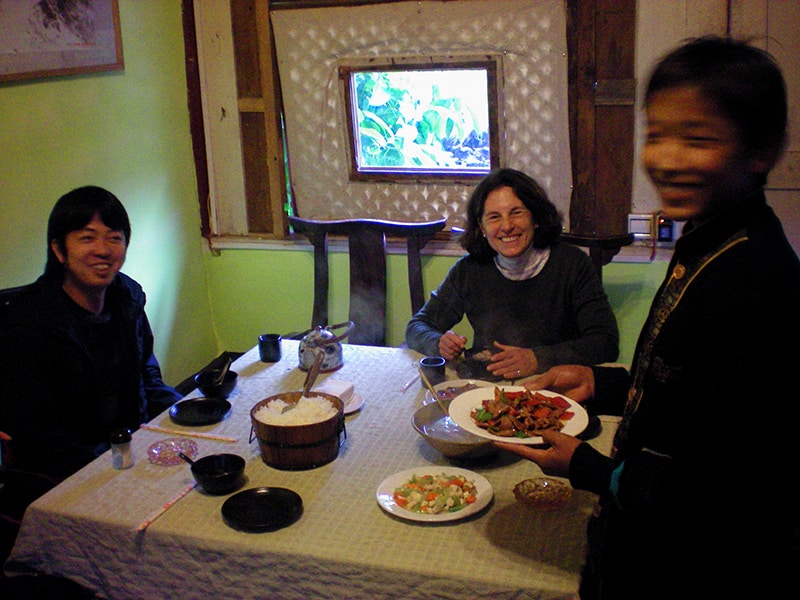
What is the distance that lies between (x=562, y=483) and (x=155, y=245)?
2.77 meters

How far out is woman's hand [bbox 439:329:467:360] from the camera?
2.27 metres

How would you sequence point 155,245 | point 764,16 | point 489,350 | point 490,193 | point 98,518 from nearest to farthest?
point 98,518 < point 489,350 < point 490,193 < point 764,16 < point 155,245

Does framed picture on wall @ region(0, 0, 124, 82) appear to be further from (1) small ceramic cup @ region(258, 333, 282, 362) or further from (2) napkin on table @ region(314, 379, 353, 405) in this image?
(2) napkin on table @ region(314, 379, 353, 405)

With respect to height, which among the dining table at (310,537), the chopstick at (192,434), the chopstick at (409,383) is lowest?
the dining table at (310,537)

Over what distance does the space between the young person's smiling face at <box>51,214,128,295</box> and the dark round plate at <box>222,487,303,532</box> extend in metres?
0.93

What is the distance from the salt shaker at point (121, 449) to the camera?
1.67 m

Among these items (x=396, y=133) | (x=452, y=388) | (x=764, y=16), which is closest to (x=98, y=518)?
(x=452, y=388)

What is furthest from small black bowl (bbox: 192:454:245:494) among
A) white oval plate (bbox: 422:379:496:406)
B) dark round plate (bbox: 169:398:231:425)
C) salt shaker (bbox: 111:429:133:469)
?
white oval plate (bbox: 422:379:496:406)

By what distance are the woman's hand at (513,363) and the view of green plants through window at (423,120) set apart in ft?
5.66

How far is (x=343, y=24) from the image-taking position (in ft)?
12.1

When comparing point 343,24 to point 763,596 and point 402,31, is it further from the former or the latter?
point 763,596

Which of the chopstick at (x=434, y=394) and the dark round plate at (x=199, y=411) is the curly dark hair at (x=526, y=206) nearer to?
the chopstick at (x=434, y=394)

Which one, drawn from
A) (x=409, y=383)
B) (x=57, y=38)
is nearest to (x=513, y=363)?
(x=409, y=383)

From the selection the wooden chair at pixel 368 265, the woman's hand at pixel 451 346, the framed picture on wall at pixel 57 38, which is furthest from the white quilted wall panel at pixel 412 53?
the woman's hand at pixel 451 346
